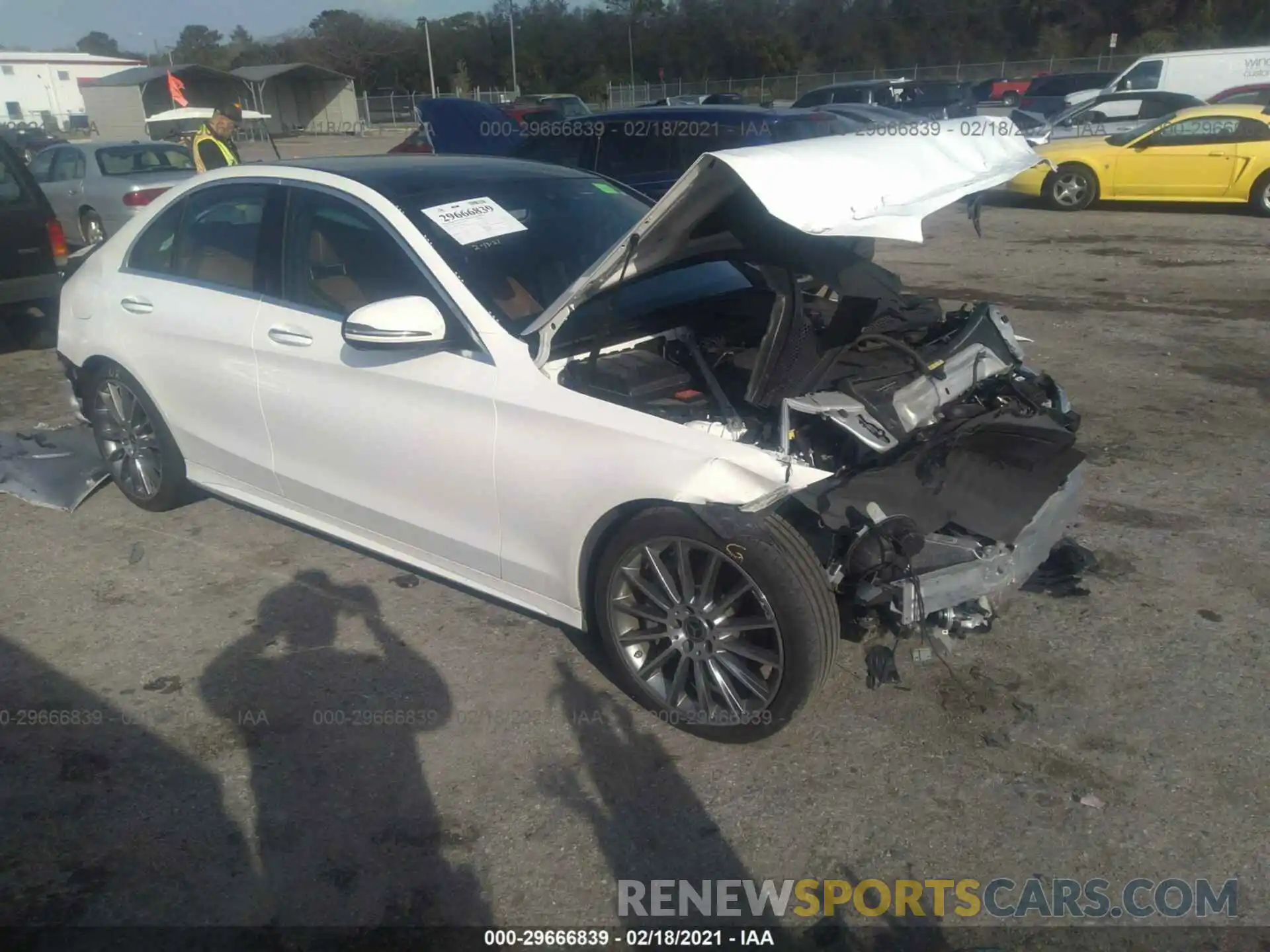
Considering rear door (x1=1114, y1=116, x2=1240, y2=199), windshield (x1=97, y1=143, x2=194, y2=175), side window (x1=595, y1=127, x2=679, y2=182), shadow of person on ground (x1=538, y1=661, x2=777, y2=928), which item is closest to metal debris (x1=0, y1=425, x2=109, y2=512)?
shadow of person on ground (x1=538, y1=661, x2=777, y2=928)

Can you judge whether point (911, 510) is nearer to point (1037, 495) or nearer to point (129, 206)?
point (1037, 495)

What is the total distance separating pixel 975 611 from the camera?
3352 millimetres

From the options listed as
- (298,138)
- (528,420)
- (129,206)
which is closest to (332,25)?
(298,138)

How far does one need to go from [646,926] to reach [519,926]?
0.34 meters

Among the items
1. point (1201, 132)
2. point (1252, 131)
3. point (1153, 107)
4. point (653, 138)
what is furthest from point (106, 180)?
point (1153, 107)

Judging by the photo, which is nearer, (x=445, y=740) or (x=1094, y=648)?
(x=445, y=740)

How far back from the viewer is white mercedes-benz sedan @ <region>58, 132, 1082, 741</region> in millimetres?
3023

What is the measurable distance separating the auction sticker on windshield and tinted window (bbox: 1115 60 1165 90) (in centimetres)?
2471

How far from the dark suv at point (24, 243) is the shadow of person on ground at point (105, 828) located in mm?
5733

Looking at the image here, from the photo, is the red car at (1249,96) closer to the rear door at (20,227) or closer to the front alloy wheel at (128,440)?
the rear door at (20,227)

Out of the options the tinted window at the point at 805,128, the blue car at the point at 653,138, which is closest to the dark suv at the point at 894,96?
the tinted window at the point at 805,128

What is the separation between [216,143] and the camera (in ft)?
29.1

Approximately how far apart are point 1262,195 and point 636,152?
9.02 m

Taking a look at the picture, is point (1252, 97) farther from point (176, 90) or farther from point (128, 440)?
point (128, 440)
